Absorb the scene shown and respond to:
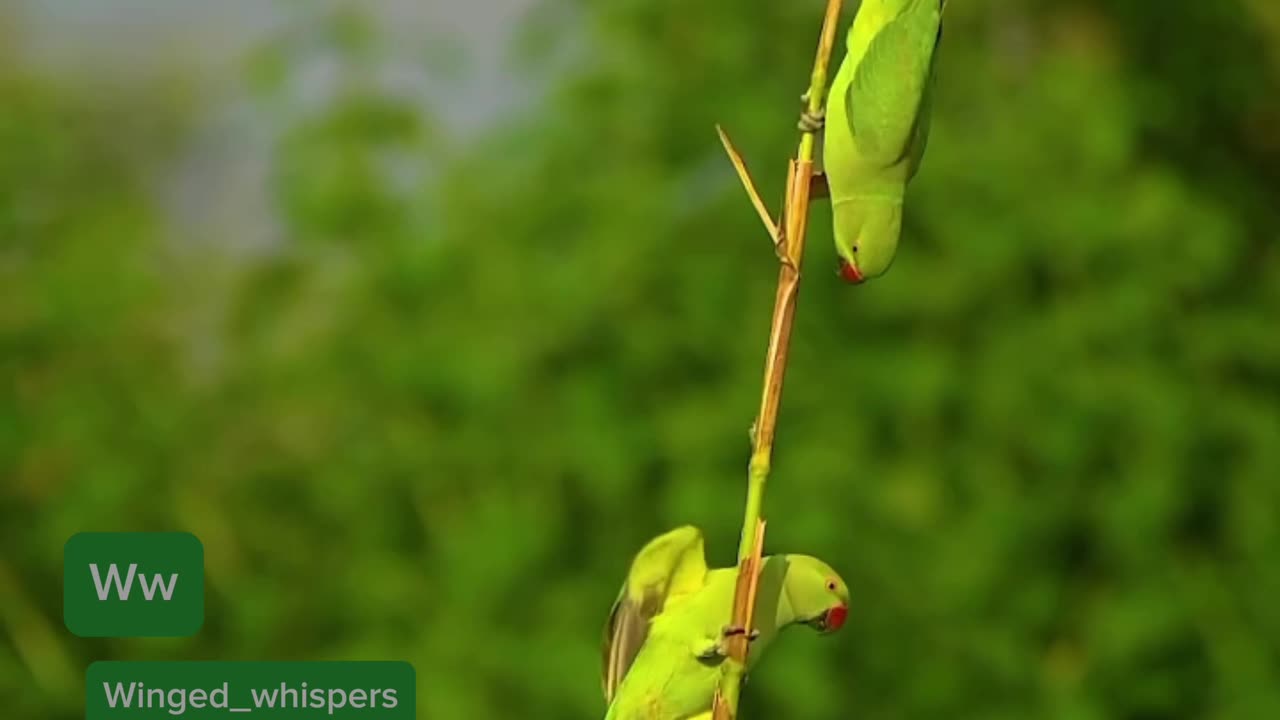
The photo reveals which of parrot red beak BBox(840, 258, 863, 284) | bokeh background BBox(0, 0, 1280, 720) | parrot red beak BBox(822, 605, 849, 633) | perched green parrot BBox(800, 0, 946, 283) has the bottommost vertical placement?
parrot red beak BBox(822, 605, 849, 633)

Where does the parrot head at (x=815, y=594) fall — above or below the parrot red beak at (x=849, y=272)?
below

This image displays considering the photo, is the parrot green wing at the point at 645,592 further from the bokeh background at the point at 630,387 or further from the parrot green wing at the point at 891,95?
the bokeh background at the point at 630,387

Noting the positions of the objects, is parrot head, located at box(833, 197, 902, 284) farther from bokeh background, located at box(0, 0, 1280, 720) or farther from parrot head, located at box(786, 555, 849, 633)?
bokeh background, located at box(0, 0, 1280, 720)

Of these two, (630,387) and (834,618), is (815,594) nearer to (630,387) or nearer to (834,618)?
(834,618)

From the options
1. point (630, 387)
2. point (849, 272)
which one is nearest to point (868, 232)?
point (849, 272)

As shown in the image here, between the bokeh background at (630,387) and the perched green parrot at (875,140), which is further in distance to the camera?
the bokeh background at (630,387)

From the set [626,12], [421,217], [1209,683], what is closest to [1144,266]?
[1209,683]

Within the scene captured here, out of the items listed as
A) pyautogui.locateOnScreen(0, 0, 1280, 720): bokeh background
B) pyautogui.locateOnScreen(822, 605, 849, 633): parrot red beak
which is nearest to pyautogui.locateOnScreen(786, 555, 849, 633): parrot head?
pyautogui.locateOnScreen(822, 605, 849, 633): parrot red beak

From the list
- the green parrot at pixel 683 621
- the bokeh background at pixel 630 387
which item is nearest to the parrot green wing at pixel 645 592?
the green parrot at pixel 683 621
